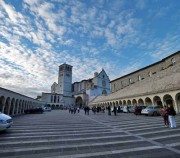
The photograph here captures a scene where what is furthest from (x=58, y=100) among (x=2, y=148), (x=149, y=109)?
(x=2, y=148)

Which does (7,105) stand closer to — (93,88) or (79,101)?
(93,88)

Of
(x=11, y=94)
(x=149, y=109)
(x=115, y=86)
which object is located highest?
(x=115, y=86)

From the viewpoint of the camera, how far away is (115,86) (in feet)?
193

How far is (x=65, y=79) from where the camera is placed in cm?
9269

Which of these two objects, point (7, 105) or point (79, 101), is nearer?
point (7, 105)

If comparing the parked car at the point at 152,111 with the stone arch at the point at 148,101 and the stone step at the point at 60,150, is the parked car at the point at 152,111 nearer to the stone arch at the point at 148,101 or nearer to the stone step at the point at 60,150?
the stone arch at the point at 148,101

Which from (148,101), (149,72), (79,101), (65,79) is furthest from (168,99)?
(65,79)

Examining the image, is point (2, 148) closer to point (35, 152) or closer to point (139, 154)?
point (35, 152)

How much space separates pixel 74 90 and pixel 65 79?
1170 centimetres

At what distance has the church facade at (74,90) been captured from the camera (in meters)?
75.6

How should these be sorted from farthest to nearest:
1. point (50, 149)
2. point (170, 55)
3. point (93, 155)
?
point (170, 55)
point (50, 149)
point (93, 155)

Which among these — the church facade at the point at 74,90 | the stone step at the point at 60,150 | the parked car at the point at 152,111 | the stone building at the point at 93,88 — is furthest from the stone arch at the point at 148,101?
the stone building at the point at 93,88

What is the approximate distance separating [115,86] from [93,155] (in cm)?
5566

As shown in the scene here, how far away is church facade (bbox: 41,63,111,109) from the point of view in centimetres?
7556
